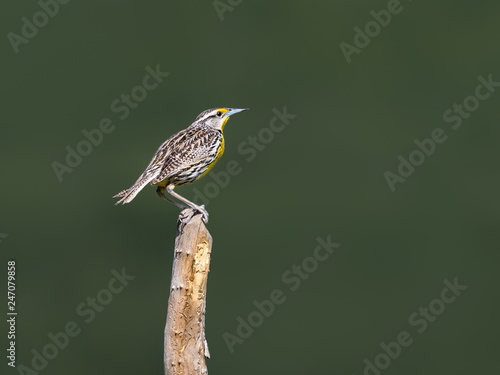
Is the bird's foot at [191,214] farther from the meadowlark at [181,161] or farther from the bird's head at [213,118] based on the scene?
the bird's head at [213,118]

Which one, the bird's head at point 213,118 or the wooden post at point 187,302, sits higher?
the bird's head at point 213,118

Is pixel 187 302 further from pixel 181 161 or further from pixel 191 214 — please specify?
pixel 181 161

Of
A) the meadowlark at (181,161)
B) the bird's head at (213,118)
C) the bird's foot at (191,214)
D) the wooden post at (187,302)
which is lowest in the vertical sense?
the wooden post at (187,302)

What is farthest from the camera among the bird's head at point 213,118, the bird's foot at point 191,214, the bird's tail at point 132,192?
the bird's head at point 213,118

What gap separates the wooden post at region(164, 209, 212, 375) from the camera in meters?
3.28

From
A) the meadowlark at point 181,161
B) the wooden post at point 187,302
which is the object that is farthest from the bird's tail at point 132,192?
the wooden post at point 187,302

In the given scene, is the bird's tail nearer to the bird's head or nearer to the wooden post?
the wooden post

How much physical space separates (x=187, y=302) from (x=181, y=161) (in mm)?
726

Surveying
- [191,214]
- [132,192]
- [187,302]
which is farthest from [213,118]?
[187,302]

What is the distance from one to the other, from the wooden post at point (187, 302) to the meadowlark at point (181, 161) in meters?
0.34

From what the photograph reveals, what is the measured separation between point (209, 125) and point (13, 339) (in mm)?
2519

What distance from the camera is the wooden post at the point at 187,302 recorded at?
10.8 feet

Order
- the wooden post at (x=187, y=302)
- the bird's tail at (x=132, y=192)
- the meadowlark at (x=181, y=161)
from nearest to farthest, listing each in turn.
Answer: the wooden post at (x=187, y=302)
the bird's tail at (x=132, y=192)
the meadowlark at (x=181, y=161)

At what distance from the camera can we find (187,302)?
3.29m
